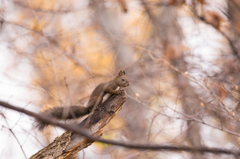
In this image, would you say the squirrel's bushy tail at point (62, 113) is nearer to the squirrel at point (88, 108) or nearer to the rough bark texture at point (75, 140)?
the squirrel at point (88, 108)

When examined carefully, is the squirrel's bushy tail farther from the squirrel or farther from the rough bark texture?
the rough bark texture

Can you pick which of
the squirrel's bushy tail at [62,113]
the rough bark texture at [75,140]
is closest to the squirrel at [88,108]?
the squirrel's bushy tail at [62,113]

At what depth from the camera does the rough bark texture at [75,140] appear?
8.72 ft

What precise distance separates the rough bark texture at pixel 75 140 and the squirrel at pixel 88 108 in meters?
0.15

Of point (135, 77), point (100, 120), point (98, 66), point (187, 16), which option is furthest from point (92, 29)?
point (100, 120)

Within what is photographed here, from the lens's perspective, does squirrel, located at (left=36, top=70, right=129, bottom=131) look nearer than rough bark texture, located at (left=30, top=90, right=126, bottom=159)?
No

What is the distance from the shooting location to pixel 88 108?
3352 millimetres

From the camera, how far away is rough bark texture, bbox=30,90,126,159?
8.72 ft

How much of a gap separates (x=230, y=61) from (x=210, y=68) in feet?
1.69

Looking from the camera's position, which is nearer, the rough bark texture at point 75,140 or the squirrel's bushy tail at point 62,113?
the rough bark texture at point 75,140

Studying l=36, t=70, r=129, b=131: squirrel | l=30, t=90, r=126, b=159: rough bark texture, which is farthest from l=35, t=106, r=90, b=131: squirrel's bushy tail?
l=30, t=90, r=126, b=159: rough bark texture

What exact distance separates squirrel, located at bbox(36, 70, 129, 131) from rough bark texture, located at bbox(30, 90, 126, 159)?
152 millimetres

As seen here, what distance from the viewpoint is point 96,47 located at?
6.06m

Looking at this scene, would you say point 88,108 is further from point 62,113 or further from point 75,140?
point 75,140
